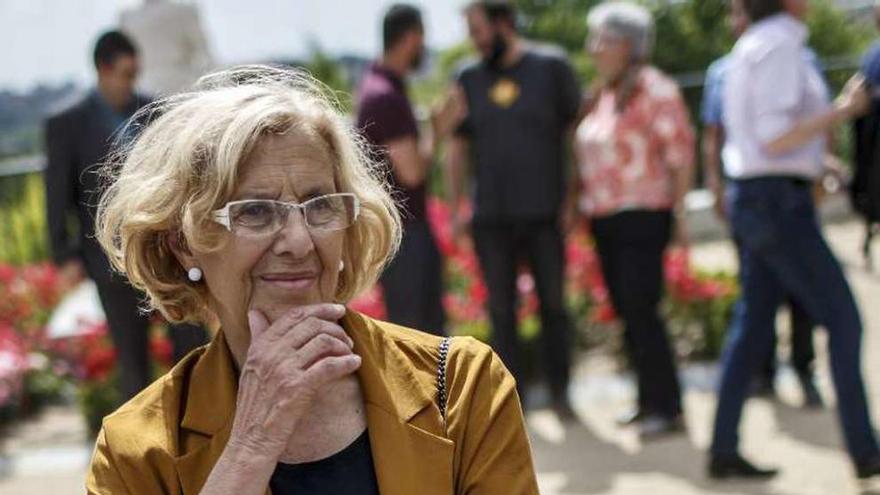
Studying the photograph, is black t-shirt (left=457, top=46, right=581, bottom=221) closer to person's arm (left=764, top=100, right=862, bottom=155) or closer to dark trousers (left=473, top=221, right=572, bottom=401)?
dark trousers (left=473, top=221, right=572, bottom=401)

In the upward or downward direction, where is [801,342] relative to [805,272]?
downward

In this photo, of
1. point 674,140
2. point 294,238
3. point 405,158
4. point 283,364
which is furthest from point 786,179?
point 283,364

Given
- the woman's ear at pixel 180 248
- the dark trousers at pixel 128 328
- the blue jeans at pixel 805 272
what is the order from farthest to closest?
the dark trousers at pixel 128 328 < the blue jeans at pixel 805 272 < the woman's ear at pixel 180 248

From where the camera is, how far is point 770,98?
228 inches

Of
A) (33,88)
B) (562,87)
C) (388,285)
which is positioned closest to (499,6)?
(562,87)

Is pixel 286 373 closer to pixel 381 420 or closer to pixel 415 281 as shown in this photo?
pixel 381 420

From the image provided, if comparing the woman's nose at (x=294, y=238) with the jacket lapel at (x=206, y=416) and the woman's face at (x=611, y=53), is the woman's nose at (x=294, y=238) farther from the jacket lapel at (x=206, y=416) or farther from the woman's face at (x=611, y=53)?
the woman's face at (x=611, y=53)

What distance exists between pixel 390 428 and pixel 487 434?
16 cm

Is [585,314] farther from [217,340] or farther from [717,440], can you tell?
[217,340]

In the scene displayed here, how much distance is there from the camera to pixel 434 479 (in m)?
2.59

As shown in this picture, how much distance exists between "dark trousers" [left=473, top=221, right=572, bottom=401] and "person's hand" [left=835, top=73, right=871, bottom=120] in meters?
1.80

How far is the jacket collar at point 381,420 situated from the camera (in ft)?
8.50

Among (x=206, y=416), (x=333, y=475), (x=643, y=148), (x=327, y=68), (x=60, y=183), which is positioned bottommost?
(x=327, y=68)

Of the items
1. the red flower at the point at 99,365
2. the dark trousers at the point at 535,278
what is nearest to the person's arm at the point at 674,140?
the dark trousers at the point at 535,278
